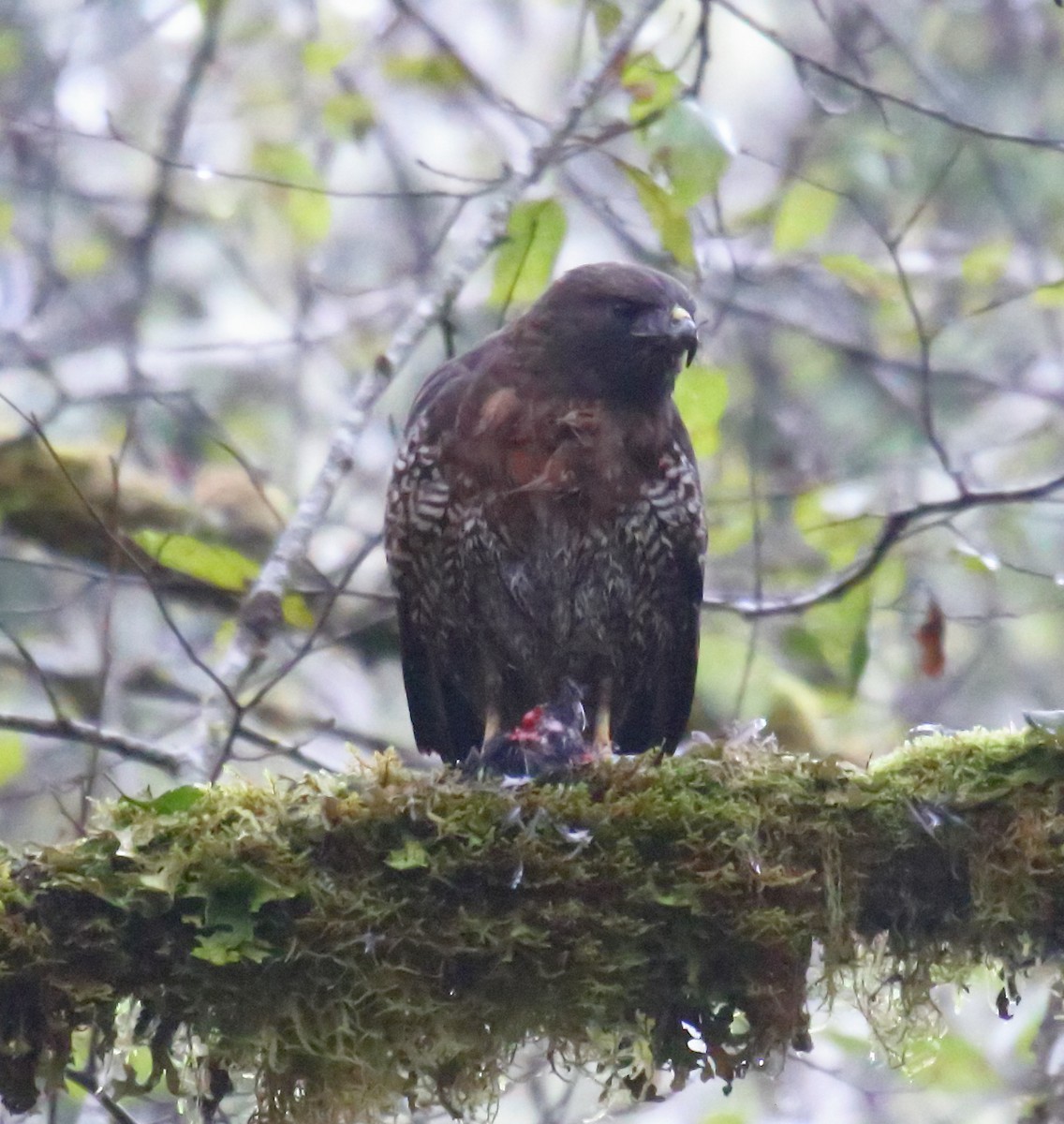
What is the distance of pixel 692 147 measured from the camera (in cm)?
447

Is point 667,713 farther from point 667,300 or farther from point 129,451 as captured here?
point 129,451

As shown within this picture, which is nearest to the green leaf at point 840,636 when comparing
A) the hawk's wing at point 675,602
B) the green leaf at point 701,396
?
the hawk's wing at point 675,602

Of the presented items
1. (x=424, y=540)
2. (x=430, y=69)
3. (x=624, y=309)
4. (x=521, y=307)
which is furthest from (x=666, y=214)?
(x=430, y=69)

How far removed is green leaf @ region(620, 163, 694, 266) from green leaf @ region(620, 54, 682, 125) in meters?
0.17

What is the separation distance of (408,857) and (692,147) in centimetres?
234

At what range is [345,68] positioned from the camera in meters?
8.38

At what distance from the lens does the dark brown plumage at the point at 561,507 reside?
4.39 meters

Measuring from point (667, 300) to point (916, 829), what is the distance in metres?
1.89

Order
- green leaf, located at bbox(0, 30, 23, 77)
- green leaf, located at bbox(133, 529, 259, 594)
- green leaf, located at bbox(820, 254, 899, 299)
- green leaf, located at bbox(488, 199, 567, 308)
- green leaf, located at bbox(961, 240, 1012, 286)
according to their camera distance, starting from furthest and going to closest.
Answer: green leaf, located at bbox(0, 30, 23, 77) < green leaf, located at bbox(961, 240, 1012, 286) < green leaf, located at bbox(820, 254, 899, 299) < green leaf, located at bbox(488, 199, 567, 308) < green leaf, located at bbox(133, 529, 259, 594)

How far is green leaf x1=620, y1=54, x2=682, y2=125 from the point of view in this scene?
469 cm

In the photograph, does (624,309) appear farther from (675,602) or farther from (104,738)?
(104,738)

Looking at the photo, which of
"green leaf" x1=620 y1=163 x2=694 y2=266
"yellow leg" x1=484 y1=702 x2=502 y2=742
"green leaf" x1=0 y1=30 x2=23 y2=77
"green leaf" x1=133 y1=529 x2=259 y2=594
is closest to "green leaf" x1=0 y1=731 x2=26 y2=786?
"green leaf" x1=133 y1=529 x2=259 y2=594

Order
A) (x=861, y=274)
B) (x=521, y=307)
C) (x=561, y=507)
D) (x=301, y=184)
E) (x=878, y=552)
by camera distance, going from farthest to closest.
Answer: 1. (x=521, y=307)
2. (x=301, y=184)
3. (x=861, y=274)
4. (x=878, y=552)
5. (x=561, y=507)

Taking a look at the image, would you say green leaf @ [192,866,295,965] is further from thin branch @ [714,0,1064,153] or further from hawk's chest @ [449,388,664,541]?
thin branch @ [714,0,1064,153]
